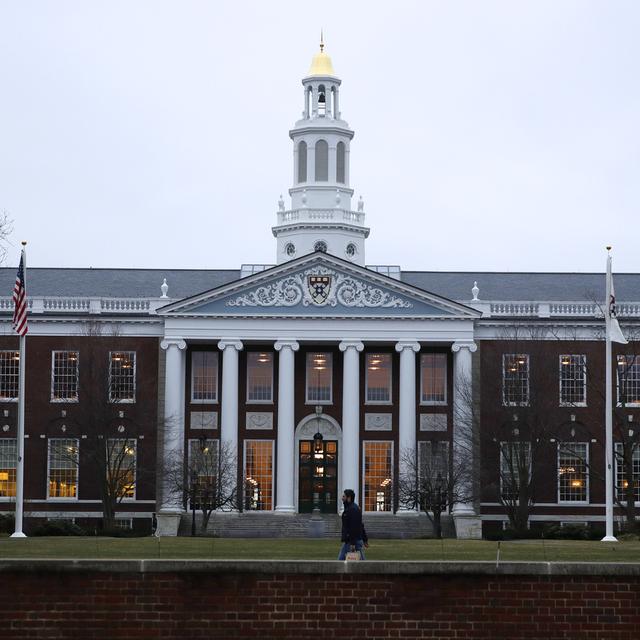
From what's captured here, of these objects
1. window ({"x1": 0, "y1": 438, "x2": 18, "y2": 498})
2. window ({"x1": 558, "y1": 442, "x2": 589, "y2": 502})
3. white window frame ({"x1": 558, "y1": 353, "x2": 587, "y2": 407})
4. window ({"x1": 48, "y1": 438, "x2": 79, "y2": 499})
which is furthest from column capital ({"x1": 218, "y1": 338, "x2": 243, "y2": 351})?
window ({"x1": 558, "y1": 442, "x2": 589, "y2": 502})

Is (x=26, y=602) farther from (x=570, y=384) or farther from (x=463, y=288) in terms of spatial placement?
(x=463, y=288)

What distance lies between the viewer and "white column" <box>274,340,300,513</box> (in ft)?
260

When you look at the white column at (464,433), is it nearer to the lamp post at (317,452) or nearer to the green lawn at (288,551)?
the lamp post at (317,452)

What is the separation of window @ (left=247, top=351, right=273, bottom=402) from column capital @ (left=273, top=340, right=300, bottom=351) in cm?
222

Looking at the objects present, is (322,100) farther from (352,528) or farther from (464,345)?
(352,528)

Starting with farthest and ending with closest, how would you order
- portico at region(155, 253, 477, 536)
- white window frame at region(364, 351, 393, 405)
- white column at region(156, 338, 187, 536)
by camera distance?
white window frame at region(364, 351, 393, 405), portico at region(155, 253, 477, 536), white column at region(156, 338, 187, 536)

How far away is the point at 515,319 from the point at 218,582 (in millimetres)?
55546

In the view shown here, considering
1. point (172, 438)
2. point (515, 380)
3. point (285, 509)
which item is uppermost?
point (515, 380)

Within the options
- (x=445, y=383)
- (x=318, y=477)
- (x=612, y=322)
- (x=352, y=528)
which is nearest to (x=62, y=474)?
(x=318, y=477)

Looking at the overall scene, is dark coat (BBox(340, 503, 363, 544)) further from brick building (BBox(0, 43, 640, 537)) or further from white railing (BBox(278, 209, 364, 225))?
white railing (BBox(278, 209, 364, 225))

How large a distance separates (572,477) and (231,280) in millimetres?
23102

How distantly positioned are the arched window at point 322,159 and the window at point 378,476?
17.2m

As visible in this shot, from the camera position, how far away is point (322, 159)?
3563 inches

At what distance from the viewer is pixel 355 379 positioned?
3162 inches
